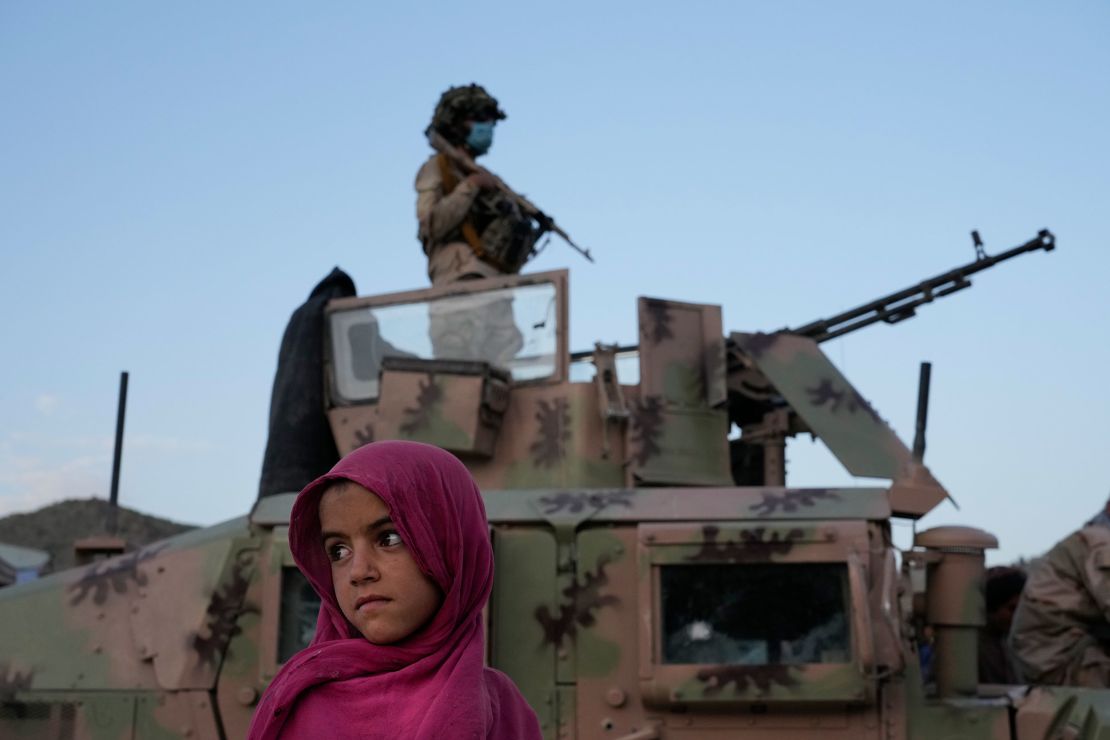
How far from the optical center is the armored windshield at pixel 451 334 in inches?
242

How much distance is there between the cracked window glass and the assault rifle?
3.03 m

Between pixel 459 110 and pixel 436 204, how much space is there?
1.89 feet

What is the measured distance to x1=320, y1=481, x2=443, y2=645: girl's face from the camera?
1.98 m

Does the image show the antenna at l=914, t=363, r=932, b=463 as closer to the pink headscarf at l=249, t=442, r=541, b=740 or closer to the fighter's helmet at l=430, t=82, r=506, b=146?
the fighter's helmet at l=430, t=82, r=506, b=146

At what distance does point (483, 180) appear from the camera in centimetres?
727

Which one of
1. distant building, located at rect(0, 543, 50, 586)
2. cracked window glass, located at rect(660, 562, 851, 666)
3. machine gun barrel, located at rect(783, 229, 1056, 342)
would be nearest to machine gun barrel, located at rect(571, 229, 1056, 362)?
machine gun barrel, located at rect(783, 229, 1056, 342)

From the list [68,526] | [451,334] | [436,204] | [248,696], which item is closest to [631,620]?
[248,696]

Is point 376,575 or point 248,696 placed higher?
point 376,575

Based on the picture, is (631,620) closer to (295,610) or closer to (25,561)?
(295,610)

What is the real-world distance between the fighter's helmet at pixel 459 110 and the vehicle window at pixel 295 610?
124 inches

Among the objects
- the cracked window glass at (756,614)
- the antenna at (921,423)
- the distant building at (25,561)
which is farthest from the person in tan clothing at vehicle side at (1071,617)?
the distant building at (25,561)

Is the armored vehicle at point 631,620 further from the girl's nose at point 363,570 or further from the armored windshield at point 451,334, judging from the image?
the girl's nose at point 363,570

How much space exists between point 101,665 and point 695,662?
206 centimetres

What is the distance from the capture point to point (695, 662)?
480 cm
